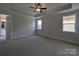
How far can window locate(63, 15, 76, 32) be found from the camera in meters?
2.52

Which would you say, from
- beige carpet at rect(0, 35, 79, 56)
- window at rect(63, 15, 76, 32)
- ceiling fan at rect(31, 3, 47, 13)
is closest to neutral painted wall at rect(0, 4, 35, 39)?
beige carpet at rect(0, 35, 79, 56)

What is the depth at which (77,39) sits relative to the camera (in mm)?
2473

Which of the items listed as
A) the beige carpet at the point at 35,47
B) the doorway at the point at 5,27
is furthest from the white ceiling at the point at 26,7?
the beige carpet at the point at 35,47

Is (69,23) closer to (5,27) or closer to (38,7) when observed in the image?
(38,7)

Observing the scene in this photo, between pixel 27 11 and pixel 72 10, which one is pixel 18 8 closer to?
pixel 27 11

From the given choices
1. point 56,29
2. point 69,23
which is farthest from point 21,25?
point 69,23

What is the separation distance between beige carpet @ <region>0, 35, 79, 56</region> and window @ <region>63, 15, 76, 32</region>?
0.29 m

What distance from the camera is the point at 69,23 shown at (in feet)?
8.36

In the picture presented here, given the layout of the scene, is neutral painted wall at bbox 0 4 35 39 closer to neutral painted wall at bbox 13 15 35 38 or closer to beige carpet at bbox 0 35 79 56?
neutral painted wall at bbox 13 15 35 38

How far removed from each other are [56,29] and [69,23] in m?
0.28

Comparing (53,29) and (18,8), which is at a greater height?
(18,8)

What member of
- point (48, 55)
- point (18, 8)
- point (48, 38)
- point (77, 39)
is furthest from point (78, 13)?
point (18, 8)

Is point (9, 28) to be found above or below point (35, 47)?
above

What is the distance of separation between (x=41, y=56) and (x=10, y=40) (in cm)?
67
